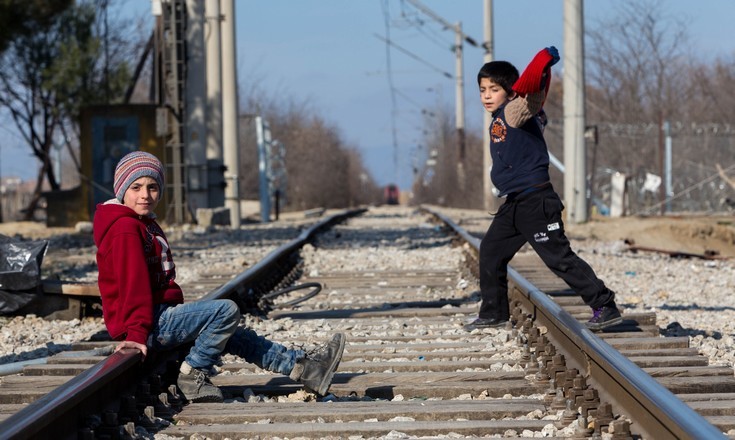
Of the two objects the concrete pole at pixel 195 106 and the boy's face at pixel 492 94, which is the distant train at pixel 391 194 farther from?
the boy's face at pixel 492 94

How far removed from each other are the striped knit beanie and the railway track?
0.71 m

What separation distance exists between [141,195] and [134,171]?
0.11 meters

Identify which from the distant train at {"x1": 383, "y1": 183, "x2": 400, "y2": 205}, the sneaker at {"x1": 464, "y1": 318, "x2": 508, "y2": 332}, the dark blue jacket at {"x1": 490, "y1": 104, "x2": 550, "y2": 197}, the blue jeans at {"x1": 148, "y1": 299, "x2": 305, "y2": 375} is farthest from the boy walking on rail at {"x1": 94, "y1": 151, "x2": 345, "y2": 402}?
the distant train at {"x1": 383, "y1": 183, "x2": 400, "y2": 205}

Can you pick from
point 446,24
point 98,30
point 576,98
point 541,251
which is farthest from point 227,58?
point 541,251

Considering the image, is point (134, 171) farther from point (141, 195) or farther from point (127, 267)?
point (127, 267)

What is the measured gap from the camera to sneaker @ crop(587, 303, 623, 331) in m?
5.55

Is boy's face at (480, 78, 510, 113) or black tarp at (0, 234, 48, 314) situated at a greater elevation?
boy's face at (480, 78, 510, 113)

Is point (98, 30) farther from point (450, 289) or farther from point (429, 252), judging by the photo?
point (450, 289)

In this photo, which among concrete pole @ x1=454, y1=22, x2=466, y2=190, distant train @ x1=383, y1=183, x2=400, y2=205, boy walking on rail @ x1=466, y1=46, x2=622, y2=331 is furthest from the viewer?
distant train @ x1=383, y1=183, x2=400, y2=205

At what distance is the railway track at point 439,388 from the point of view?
3.94 metres

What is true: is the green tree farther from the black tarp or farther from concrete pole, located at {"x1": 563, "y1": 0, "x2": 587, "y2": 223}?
the black tarp

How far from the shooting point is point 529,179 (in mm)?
5902

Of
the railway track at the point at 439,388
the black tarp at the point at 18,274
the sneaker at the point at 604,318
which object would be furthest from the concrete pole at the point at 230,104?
the sneaker at the point at 604,318

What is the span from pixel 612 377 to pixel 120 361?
188cm
